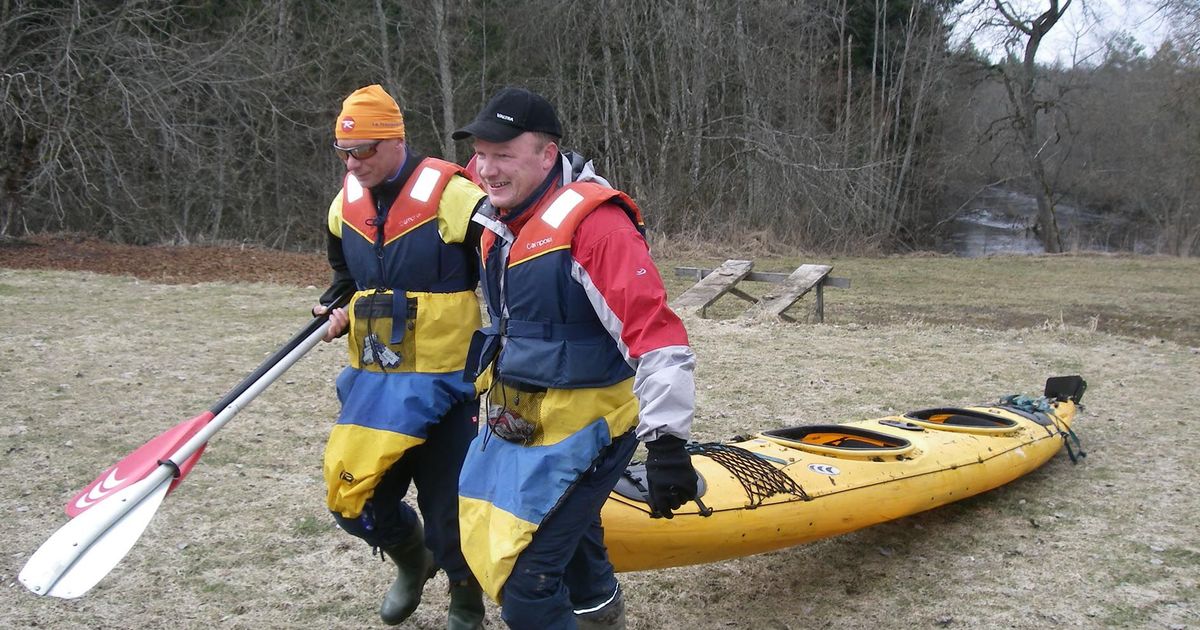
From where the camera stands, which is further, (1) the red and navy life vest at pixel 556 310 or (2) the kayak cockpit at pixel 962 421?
(2) the kayak cockpit at pixel 962 421

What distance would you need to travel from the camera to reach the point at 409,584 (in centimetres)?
332

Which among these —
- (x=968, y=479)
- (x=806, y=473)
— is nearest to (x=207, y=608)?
(x=806, y=473)

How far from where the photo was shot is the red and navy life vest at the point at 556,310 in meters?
2.46

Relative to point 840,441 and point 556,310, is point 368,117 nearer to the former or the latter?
point 556,310

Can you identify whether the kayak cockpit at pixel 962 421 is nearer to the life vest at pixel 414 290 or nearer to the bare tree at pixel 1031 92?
the life vest at pixel 414 290

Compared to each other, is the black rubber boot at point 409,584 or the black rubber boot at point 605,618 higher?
the black rubber boot at point 605,618

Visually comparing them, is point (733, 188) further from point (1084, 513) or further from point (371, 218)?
point (371, 218)

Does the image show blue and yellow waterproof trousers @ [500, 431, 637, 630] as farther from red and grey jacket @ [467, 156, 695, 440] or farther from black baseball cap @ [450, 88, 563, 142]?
black baseball cap @ [450, 88, 563, 142]

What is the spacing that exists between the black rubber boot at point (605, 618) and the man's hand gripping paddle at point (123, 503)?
1.25 m

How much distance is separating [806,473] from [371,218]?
1.99 m

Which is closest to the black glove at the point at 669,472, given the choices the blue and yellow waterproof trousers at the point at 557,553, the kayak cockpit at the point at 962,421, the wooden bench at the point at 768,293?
the blue and yellow waterproof trousers at the point at 557,553

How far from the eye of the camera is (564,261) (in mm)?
2455

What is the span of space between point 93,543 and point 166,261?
11338 millimetres

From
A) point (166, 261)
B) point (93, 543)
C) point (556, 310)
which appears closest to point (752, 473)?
point (556, 310)
